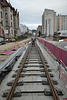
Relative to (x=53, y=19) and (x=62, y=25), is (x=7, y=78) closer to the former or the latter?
(x=53, y=19)

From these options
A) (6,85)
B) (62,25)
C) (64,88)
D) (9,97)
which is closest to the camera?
(9,97)

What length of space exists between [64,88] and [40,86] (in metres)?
1.10

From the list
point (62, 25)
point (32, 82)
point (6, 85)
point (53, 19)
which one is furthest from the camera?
point (62, 25)

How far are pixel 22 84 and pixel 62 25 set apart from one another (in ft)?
296

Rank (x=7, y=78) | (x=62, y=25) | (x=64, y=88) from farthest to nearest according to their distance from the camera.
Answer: (x=62, y=25) < (x=7, y=78) < (x=64, y=88)

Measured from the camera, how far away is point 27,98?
384 cm

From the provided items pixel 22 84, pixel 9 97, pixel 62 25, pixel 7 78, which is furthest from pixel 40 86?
pixel 62 25

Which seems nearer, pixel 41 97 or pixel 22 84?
pixel 41 97

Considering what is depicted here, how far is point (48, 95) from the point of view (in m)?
3.99

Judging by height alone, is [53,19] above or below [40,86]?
above

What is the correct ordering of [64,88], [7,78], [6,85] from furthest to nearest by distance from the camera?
[7,78], [6,85], [64,88]

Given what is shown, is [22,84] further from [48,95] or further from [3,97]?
[48,95]

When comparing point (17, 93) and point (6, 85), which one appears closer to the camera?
point (17, 93)

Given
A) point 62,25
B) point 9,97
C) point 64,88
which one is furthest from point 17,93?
point 62,25
